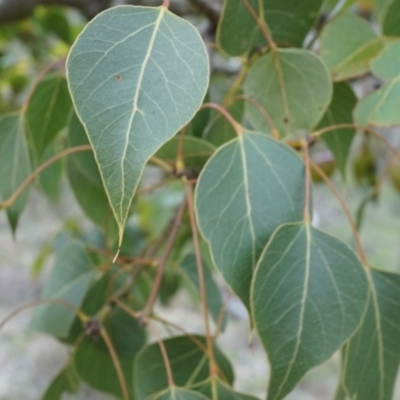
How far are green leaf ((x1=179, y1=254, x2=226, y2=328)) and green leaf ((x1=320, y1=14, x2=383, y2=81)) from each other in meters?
0.21

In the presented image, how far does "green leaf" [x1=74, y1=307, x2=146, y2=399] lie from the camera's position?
0.50 meters

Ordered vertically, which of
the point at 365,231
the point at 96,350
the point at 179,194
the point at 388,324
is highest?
the point at 388,324

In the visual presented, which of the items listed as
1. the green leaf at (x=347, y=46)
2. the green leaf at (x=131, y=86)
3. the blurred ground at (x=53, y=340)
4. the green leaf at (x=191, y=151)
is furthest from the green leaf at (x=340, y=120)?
the blurred ground at (x=53, y=340)

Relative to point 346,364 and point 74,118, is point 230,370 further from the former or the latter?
point 74,118

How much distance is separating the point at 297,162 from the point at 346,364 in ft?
0.38

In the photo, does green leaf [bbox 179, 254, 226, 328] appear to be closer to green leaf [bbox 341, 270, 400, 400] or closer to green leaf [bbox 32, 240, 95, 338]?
green leaf [bbox 32, 240, 95, 338]

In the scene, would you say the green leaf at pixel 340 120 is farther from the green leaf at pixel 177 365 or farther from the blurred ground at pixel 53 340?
the blurred ground at pixel 53 340

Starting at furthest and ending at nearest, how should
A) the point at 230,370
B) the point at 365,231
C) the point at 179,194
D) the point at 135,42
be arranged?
the point at 365,231 < the point at 179,194 < the point at 230,370 < the point at 135,42

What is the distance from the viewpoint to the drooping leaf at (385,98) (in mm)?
379

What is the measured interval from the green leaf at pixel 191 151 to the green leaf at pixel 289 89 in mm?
48

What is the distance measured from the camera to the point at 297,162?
Result: 346mm

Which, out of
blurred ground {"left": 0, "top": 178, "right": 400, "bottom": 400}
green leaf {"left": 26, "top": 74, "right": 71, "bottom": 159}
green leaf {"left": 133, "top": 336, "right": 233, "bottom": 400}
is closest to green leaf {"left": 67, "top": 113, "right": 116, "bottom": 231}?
green leaf {"left": 26, "top": 74, "right": 71, "bottom": 159}

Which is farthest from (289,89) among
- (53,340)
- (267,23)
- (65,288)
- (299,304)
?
(53,340)

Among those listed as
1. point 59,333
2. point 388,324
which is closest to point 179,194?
point 59,333
